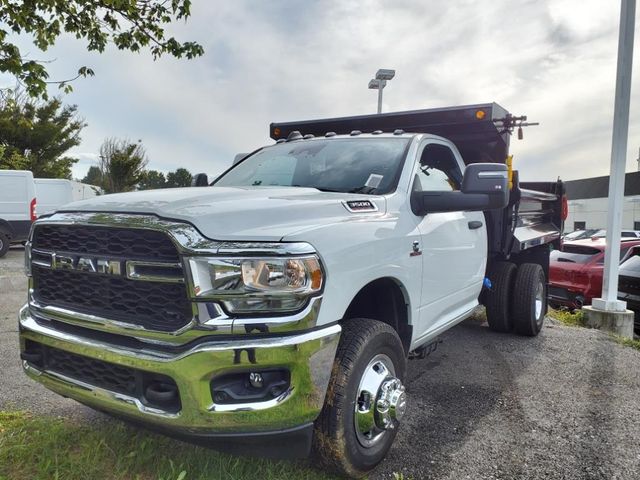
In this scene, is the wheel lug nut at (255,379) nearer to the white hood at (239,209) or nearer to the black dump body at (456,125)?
the white hood at (239,209)

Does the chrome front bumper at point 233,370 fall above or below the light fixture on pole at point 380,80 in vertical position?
below

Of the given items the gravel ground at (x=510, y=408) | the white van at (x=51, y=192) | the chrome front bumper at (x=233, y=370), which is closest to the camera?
the chrome front bumper at (x=233, y=370)

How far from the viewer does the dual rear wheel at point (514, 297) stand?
541cm

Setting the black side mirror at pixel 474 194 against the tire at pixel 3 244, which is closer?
the black side mirror at pixel 474 194

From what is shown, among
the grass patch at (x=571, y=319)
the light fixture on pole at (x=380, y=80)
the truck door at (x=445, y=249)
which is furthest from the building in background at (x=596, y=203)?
the truck door at (x=445, y=249)

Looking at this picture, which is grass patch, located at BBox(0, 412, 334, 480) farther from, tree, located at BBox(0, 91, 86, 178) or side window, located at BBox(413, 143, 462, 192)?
tree, located at BBox(0, 91, 86, 178)

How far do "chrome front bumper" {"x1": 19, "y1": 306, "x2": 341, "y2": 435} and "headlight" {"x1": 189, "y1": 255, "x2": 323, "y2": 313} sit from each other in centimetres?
14

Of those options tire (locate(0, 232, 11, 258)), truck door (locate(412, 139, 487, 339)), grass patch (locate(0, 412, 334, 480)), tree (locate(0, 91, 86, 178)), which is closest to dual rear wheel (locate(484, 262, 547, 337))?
truck door (locate(412, 139, 487, 339))

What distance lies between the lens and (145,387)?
7.06 feet

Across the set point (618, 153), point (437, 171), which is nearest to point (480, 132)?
point (437, 171)

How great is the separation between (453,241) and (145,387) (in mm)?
2322

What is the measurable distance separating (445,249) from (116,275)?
7.09ft

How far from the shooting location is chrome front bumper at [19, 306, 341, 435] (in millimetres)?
1978

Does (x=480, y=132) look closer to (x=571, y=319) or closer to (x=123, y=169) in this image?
(x=571, y=319)
